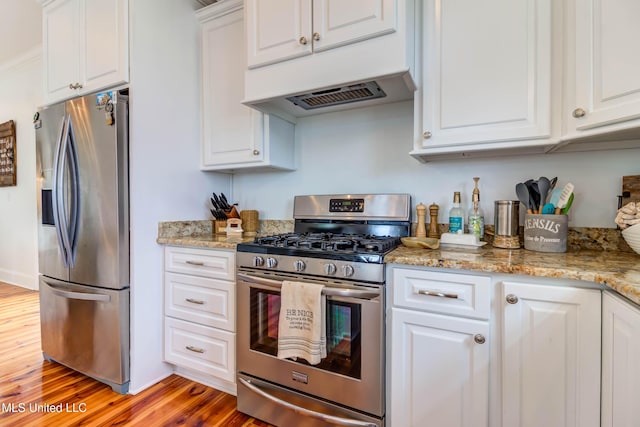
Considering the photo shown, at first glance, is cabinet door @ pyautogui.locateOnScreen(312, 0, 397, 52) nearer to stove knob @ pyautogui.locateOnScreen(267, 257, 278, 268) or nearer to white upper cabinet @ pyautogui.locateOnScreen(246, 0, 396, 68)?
white upper cabinet @ pyautogui.locateOnScreen(246, 0, 396, 68)

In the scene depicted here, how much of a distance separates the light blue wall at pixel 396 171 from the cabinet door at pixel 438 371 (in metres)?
0.73

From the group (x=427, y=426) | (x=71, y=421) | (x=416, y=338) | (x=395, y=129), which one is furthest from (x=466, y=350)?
(x=71, y=421)

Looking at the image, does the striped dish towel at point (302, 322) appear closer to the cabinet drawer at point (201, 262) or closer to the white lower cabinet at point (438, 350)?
the white lower cabinet at point (438, 350)

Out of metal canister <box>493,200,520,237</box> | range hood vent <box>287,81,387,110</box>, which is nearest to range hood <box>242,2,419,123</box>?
range hood vent <box>287,81,387,110</box>

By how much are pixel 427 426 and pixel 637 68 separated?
4.84 ft

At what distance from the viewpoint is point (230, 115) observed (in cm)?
201

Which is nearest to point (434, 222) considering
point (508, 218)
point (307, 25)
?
point (508, 218)

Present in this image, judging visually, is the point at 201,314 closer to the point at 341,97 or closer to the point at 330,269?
the point at 330,269

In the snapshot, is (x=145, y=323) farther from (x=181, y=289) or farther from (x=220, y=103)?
(x=220, y=103)

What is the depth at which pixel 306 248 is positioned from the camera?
1361mm

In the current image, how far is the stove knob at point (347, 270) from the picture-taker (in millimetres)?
1247

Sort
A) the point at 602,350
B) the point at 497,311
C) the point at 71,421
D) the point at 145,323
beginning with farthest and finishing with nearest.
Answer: the point at 145,323 < the point at 71,421 < the point at 497,311 < the point at 602,350

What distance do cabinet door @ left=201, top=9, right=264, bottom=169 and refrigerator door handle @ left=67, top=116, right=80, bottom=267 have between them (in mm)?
732

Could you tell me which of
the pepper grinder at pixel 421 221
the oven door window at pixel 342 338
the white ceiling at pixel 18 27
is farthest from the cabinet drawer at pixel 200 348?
the white ceiling at pixel 18 27
